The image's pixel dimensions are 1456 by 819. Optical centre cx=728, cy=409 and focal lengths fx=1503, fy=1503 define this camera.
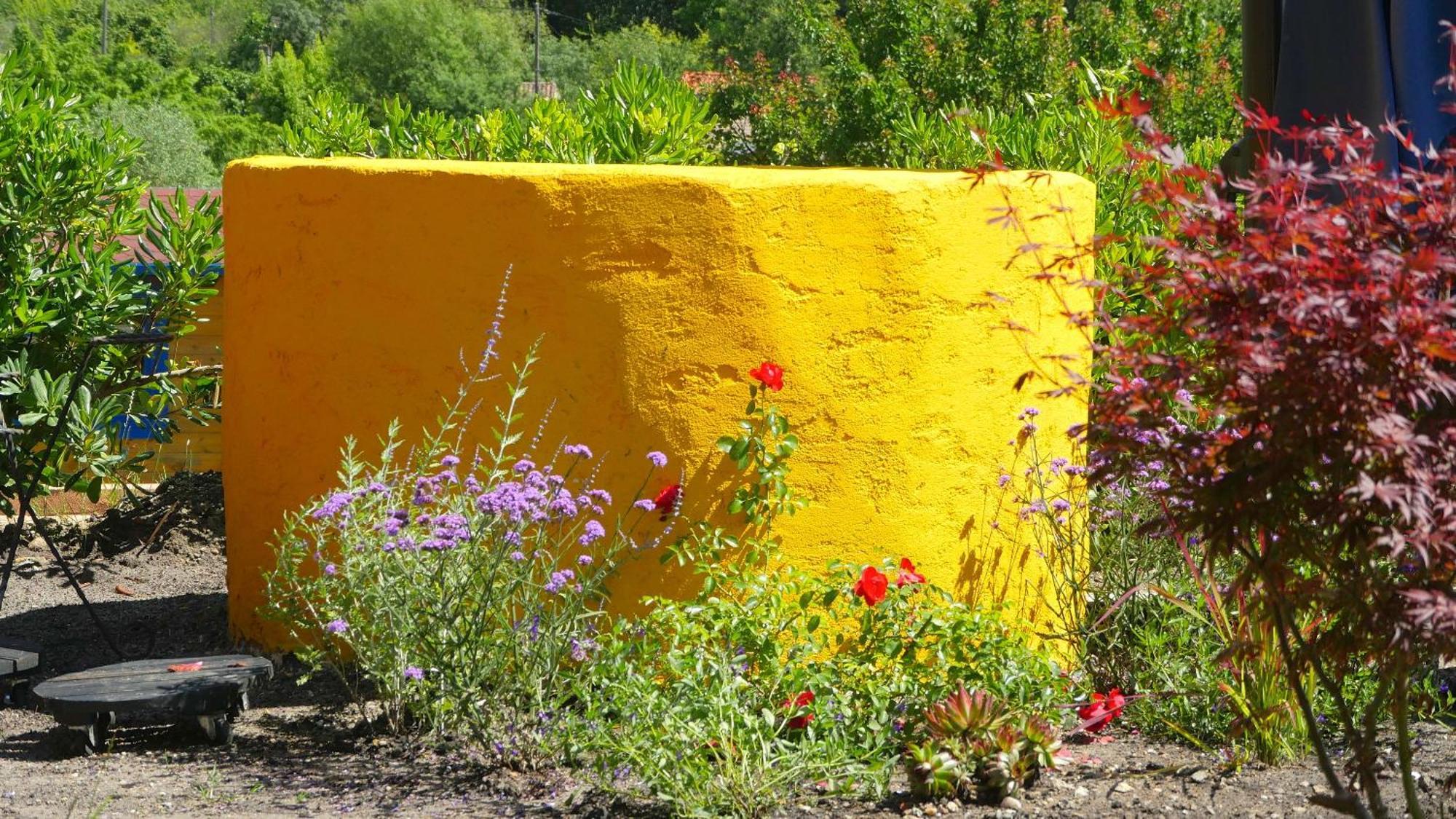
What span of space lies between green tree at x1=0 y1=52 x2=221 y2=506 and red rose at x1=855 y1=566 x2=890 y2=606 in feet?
12.8

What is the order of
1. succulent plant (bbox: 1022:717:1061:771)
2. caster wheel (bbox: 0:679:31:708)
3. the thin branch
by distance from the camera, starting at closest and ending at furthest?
succulent plant (bbox: 1022:717:1061:771), caster wheel (bbox: 0:679:31:708), the thin branch

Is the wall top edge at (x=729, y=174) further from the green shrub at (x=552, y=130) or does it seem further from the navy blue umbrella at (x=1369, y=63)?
the green shrub at (x=552, y=130)

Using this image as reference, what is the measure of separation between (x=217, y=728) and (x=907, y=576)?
2.10 meters

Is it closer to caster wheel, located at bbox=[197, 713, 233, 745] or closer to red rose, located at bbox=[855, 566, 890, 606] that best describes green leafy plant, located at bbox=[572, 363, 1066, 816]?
red rose, located at bbox=[855, 566, 890, 606]

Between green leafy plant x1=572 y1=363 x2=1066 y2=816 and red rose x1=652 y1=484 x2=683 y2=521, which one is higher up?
red rose x1=652 y1=484 x2=683 y2=521

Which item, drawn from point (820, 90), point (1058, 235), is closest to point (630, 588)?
point (1058, 235)

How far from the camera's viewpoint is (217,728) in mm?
4473

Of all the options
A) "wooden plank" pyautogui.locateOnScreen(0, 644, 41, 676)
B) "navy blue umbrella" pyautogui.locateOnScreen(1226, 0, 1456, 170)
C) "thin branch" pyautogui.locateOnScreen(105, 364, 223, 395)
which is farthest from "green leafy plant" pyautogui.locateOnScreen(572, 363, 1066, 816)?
"thin branch" pyautogui.locateOnScreen(105, 364, 223, 395)

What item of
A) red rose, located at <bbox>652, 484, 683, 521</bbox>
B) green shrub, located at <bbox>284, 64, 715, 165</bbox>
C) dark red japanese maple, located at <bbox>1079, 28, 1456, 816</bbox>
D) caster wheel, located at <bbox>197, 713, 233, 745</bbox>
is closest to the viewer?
dark red japanese maple, located at <bbox>1079, 28, 1456, 816</bbox>

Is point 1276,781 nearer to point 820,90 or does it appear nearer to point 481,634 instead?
point 481,634

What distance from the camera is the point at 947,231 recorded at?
4535mm

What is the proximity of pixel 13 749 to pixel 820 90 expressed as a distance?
16.4 meters

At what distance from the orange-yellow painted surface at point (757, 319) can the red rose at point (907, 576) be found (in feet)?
0.86

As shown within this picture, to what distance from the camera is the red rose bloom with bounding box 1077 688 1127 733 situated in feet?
14.4
